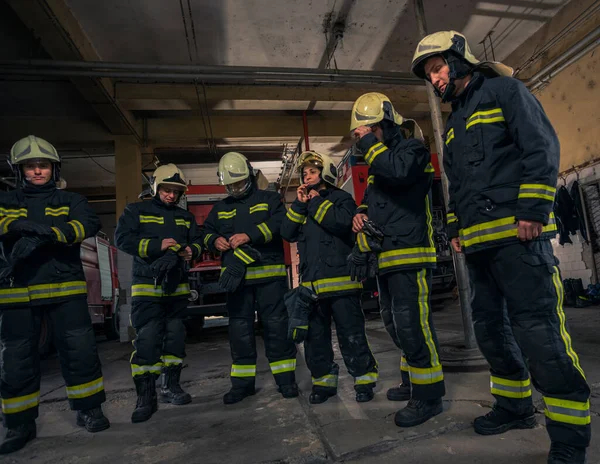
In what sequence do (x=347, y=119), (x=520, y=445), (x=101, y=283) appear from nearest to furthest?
(x=520, y=445)
(x=101, y=283)
(x=347, y=119)

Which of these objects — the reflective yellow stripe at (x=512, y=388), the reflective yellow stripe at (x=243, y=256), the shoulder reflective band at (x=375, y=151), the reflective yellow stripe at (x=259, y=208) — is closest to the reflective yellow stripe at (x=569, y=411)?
the reflective yellow stripe at (x=512, y=388)

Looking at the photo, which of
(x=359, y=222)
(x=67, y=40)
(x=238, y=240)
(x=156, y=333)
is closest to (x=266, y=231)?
(x=238, y=240)

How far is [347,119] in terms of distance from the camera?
10.2 metres

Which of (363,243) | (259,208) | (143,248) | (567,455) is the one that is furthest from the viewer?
(259,208)

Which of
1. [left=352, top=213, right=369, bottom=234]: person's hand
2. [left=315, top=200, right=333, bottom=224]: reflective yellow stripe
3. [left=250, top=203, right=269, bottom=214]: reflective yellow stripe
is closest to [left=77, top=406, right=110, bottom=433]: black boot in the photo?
[left=250, top=203, right=269, bottom=214]: reflective yellow stripe

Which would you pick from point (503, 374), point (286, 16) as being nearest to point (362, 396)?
point (503, 374)

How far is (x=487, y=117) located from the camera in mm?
1813

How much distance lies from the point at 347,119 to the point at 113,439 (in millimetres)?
9169

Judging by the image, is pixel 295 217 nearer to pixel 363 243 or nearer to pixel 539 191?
pixel 363 243

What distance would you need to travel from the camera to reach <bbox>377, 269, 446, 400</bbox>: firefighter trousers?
2.19m

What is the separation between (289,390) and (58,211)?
6.83 feet

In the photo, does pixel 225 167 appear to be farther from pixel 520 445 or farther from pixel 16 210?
pixel 520 445

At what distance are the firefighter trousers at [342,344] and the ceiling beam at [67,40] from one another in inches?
205

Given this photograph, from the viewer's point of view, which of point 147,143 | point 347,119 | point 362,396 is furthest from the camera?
point 347,119
